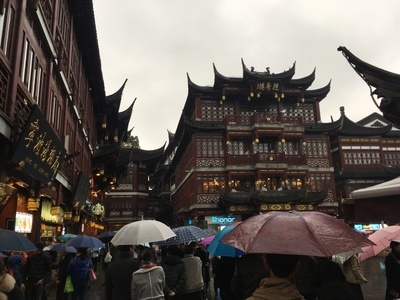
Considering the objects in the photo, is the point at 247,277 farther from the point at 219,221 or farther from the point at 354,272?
the point at 219,221

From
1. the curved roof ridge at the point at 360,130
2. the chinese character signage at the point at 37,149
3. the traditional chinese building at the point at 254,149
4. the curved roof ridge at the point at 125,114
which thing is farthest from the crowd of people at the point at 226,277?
the curved roof ridge at the point at 360,130

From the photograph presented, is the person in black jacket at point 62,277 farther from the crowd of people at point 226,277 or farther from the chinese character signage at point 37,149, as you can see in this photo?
the chinese character signage at point 37,149

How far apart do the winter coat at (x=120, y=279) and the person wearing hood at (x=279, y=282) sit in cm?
302

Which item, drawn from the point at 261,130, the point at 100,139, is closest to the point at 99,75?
the point at 100,139

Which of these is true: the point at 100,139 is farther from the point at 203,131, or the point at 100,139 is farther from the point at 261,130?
the point at 261,130

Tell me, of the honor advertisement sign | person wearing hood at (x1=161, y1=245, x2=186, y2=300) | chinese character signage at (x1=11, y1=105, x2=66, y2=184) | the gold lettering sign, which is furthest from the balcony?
person wearing hood at (x1=161, y1=245, x2=186, y2=300)

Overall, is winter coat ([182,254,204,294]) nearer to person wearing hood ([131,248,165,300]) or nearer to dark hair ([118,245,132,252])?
dark hair ([118,245,132,252])

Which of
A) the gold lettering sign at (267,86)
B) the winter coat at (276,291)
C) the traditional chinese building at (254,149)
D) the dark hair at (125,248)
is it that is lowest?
the winter coat at (276,291)

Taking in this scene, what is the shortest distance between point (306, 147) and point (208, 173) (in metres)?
9.51

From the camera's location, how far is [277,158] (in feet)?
105

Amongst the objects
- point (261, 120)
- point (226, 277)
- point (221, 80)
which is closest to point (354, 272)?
point (226, 277)

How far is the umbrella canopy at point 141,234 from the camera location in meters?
6.01

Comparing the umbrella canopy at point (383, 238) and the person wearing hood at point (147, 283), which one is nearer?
the person wearing hood at point (147, 283)

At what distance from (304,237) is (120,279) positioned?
120 inches
